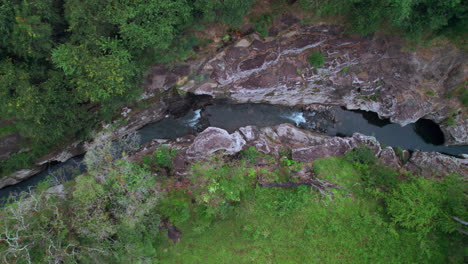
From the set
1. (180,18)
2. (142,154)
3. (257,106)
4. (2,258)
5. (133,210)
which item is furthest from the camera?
(257,106)

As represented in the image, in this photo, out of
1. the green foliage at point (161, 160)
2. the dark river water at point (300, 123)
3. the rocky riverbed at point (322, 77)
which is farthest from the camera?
the dark river water at point (300, 123)

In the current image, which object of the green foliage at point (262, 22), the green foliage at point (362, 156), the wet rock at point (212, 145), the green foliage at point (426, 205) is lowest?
the green foliage at point (426, 205)

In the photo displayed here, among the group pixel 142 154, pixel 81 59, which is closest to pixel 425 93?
pixel 142 154

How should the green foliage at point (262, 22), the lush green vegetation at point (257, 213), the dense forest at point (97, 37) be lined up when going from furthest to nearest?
the green foliage at point (262, 22) → the lush green vegetation at point (257, 213) → the dense forest at point (97, 37)

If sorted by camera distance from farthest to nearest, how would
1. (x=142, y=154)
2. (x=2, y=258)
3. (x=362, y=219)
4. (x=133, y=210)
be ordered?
(x=142, y=154) → (x=362, y=219) → (x=133, y=210) → (x=2, y=258)

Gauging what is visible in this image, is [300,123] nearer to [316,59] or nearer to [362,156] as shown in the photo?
[316,59]

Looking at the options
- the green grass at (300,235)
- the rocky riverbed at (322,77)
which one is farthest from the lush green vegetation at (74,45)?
the green grass at (300,235)

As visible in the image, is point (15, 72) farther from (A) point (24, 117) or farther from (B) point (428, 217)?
(B) point (428, 217)

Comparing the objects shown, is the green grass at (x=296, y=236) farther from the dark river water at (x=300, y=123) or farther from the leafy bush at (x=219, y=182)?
the dark river water at (x=300, y=123)
